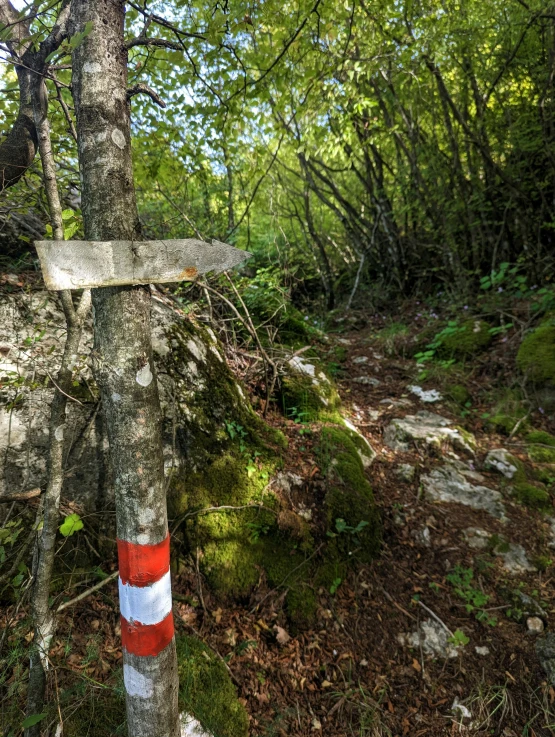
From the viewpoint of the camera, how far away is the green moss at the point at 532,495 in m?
3.56

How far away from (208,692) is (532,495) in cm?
342

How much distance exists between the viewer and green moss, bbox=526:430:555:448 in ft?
14.0

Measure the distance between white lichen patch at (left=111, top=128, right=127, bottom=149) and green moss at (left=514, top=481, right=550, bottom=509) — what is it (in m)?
4.38

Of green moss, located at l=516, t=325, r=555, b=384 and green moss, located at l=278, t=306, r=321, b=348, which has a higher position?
green moss, located at l=278, t=306, r=321, b=348

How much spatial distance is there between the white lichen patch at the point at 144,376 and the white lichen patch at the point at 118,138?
0.75 m

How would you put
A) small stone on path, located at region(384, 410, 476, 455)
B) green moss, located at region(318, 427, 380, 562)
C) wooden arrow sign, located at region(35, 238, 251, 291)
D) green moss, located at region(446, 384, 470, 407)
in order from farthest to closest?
1. green moss, located at region(446, 384, 470, 407)
2. small stone on path, located at region(384, 410, 476, 455)
3. green moss, located at region(318, 427, 380, 562)
4. wooden arrow sign, located at region(35, 238, 251, 291)

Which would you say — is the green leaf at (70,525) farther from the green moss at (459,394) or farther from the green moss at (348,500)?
the green moss at (459,394)

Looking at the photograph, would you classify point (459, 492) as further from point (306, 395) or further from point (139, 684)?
point (139, 684)

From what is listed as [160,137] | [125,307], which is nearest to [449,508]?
[125,307]

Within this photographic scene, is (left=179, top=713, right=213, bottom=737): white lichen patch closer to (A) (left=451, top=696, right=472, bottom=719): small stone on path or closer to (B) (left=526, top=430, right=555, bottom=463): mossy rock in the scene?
(A) (left=451, top=696, right=472, bottom=719): small stone on path

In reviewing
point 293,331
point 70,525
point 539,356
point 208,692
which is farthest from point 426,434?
point 70,525

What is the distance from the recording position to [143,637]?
4.26 feet

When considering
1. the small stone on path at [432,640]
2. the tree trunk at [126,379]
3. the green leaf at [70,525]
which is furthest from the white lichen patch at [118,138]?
the small stone on path at [432,640]

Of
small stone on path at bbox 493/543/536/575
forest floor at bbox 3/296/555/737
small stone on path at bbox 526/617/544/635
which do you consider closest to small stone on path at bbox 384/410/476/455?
forest floor at bbox 3/296/555/737
